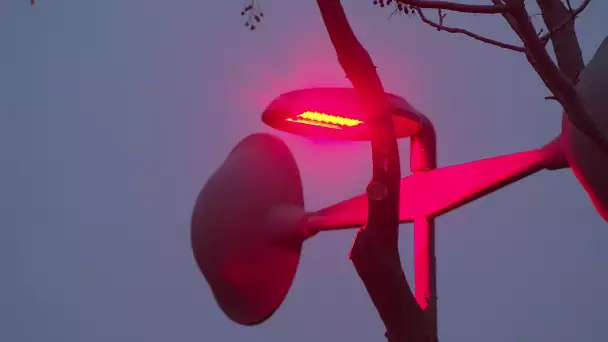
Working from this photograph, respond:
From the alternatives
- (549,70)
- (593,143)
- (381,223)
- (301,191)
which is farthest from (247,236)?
(549,70)

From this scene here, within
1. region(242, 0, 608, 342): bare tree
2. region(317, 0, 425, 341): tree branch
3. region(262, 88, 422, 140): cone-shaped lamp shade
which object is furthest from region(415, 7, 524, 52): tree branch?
region(317, 0, 425, 341): tree branch

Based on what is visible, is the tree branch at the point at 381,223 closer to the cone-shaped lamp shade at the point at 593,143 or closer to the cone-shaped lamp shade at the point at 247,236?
the cone-shaped lamp shade at the point at 593,143

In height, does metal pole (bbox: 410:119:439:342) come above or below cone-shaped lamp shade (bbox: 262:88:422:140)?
below

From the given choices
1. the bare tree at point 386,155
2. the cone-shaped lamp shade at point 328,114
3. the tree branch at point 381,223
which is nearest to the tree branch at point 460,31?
the cone-shaped lamp shade at point 328,114

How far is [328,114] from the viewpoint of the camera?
315cm

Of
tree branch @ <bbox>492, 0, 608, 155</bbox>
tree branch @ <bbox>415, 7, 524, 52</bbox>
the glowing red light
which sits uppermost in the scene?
tree branch @ <bbox>415, 7, 524, 52</bbox>

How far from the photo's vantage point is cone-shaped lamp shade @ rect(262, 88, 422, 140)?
3.10m

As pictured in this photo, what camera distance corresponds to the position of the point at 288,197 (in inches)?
181

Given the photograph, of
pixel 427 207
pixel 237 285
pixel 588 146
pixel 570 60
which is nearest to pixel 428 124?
pixel 427 207

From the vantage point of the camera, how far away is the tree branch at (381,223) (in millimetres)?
1832

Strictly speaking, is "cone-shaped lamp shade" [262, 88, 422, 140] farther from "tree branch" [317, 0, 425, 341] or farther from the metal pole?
"tree branch" [317, 0, 425, 341]

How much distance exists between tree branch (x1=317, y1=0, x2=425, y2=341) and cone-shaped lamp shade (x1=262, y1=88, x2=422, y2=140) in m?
1.13

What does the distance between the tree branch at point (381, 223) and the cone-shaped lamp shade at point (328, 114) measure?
113 cm

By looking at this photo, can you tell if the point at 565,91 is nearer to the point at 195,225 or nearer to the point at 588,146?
the point at 588,146
